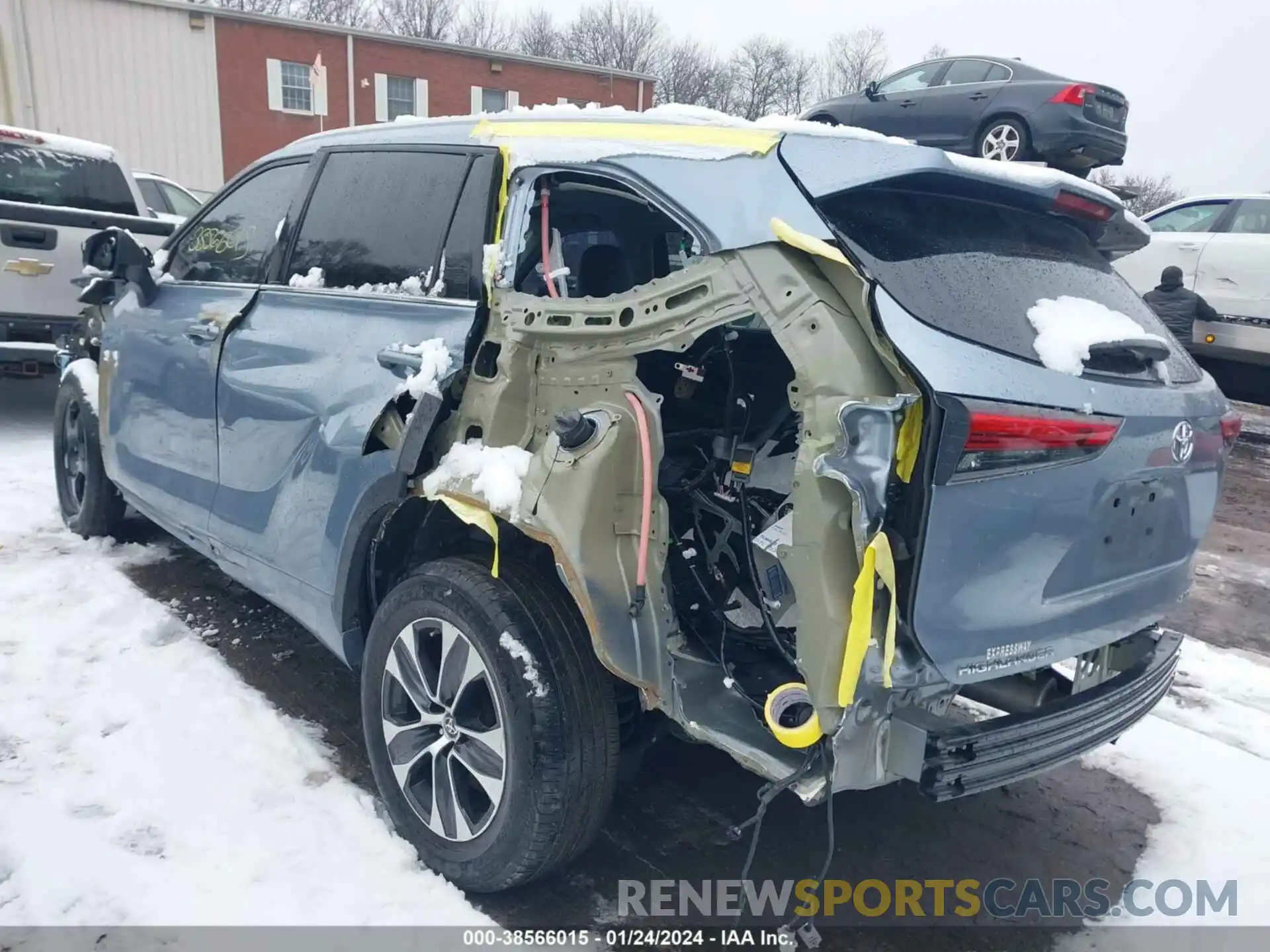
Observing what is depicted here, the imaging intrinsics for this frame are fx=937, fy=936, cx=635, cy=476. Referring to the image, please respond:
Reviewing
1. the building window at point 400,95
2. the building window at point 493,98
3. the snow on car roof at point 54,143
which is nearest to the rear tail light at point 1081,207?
the snow on car roof at point 54,143

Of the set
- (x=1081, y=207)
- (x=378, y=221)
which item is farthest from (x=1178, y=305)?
(x=378, y=221)

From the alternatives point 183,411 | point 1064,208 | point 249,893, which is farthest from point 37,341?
point 1064,208

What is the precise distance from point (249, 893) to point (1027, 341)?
2.48 m

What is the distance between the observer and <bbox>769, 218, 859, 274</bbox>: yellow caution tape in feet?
6.79

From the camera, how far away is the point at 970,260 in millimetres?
2373

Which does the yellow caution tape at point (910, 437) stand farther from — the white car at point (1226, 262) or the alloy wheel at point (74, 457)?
the white car at point (1226, 262)

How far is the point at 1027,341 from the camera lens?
88.8 inches

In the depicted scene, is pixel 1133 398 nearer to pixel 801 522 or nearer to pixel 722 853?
pixel 801 522

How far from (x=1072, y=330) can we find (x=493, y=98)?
27.2 metres

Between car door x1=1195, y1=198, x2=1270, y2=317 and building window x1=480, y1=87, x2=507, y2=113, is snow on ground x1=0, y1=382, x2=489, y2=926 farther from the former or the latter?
building window x1=480, y1=87, x2=507, y2=113

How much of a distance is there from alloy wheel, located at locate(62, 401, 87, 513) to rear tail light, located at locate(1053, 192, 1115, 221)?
4.87 metres

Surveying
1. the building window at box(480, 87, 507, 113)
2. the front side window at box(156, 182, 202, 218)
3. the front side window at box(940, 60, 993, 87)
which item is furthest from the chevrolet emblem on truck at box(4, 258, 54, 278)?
the building window at box(480, 87, 507, 113)

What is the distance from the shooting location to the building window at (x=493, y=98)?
2650 cm

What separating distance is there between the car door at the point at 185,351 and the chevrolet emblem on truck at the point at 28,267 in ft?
9.79
